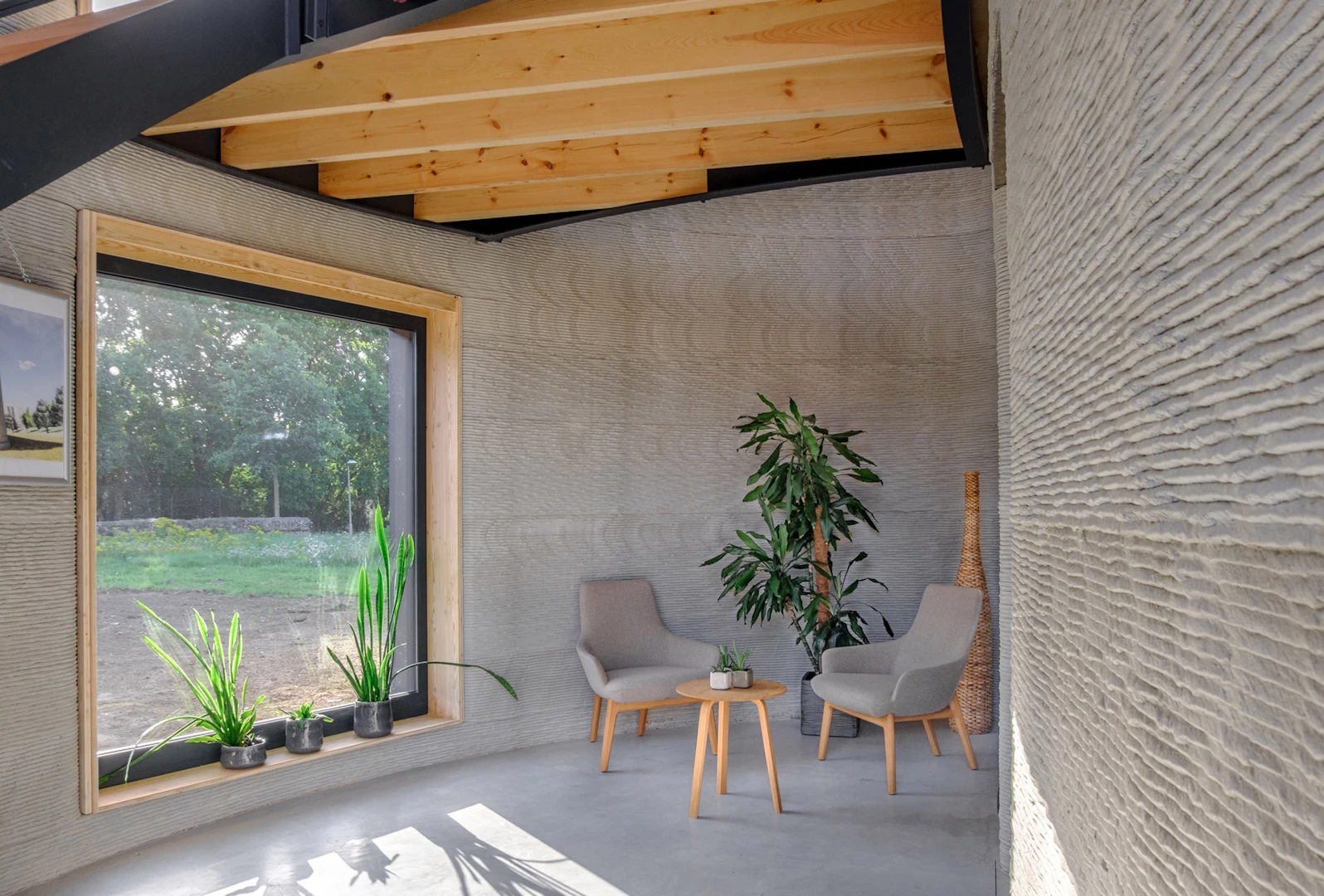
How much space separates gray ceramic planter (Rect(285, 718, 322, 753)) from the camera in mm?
4105

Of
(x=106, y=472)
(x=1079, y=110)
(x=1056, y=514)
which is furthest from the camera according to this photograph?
(x=106, y=472)

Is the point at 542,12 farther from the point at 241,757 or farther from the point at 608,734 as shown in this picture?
the point at 608,734

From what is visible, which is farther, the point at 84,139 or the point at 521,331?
the point at 521,331

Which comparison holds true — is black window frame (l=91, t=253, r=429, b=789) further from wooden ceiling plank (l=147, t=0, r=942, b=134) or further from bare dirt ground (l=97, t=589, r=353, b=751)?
wooden ceiling plank (l=147, t=0, r=942, b=134)

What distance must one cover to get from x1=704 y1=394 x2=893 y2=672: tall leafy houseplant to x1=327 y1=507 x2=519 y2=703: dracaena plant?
4.92ft

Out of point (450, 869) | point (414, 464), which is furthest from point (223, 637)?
point (450, 869)

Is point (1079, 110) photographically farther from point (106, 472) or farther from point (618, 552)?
point (618, 552)

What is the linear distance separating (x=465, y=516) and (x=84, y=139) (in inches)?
135

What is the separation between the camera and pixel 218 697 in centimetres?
385

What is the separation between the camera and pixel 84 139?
1.57m

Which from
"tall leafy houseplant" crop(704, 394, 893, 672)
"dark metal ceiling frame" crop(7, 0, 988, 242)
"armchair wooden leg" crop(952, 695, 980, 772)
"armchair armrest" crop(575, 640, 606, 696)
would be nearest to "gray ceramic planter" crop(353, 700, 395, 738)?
"armchair armrest" crop(575, 640, 606, 696)

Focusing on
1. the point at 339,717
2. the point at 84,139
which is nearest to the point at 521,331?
the point at 339,717

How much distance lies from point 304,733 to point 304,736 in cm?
1

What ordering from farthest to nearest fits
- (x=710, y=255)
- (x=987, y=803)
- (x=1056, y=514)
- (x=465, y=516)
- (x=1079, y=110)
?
(x=710, y=255)
(x=465, y=516)
(x=987, y=803)
(x=1056, y=514)
(x=1079, y=110)
